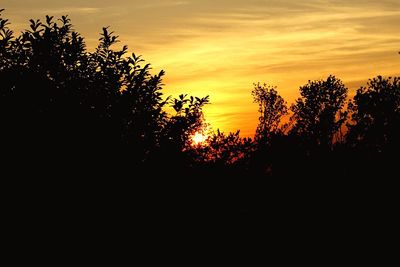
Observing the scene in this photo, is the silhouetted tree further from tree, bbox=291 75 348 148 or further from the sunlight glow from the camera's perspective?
tree, bbox=291 75 348 148

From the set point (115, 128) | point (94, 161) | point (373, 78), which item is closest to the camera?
Answer: point (94, 161)

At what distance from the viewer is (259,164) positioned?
20.3 meters

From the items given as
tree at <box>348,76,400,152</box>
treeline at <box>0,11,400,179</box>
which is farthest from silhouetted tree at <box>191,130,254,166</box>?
tree at <box>348,76,400,152</box>

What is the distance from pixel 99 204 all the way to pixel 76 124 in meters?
2.49

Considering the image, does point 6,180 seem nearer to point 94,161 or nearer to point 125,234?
point 94,161

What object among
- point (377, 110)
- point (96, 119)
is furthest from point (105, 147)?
point (377, 110)

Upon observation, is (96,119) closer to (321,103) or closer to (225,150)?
(225,150)

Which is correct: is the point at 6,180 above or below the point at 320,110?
below

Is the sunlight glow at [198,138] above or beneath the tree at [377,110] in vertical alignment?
beneath

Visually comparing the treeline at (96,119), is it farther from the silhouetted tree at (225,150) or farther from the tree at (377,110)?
the tree at (377,110)

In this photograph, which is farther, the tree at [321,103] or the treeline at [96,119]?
the tree at [321,103]

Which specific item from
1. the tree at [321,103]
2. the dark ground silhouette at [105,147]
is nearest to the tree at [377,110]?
the tree at [321,103]

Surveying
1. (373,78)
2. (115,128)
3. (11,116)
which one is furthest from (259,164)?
(373,78)

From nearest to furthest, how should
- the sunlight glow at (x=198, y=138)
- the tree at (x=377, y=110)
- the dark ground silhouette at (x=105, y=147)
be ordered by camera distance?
the dark ground silhouette at (x=105, y=147), the sunlight glow at (x=198, y=138), the tree at (x=377, y=110)
